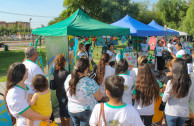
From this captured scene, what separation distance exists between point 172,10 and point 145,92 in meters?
33.3

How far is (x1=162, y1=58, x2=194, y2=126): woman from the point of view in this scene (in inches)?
87.5

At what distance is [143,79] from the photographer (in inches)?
92.7

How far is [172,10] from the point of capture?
102ft

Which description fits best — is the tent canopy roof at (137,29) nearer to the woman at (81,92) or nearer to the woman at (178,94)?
the woman at (178,94)

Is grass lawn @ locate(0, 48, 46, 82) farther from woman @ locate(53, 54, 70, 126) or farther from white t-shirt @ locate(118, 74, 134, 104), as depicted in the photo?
white t-shirt @ locate(118, 74, 134, 104)

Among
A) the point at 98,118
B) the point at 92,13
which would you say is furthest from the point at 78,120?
the point at 92,13

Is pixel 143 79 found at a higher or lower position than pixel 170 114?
higher

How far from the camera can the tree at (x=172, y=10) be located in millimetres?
30891

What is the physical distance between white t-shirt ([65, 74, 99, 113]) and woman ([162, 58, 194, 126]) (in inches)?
40.2

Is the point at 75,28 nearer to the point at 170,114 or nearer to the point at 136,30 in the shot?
the point at 170,114

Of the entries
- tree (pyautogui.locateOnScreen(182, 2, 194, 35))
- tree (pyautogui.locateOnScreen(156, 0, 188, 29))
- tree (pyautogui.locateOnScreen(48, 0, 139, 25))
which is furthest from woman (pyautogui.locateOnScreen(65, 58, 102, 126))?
tree (pyautogui.locateOnScreen(156, 0, 188, 29))

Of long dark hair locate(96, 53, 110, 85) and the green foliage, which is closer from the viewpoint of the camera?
long dark hair locate(96, 53, 110, 85)

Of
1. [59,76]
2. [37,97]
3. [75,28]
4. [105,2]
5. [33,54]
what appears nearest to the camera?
[37,97]

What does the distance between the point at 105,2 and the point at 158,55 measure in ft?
77.0
